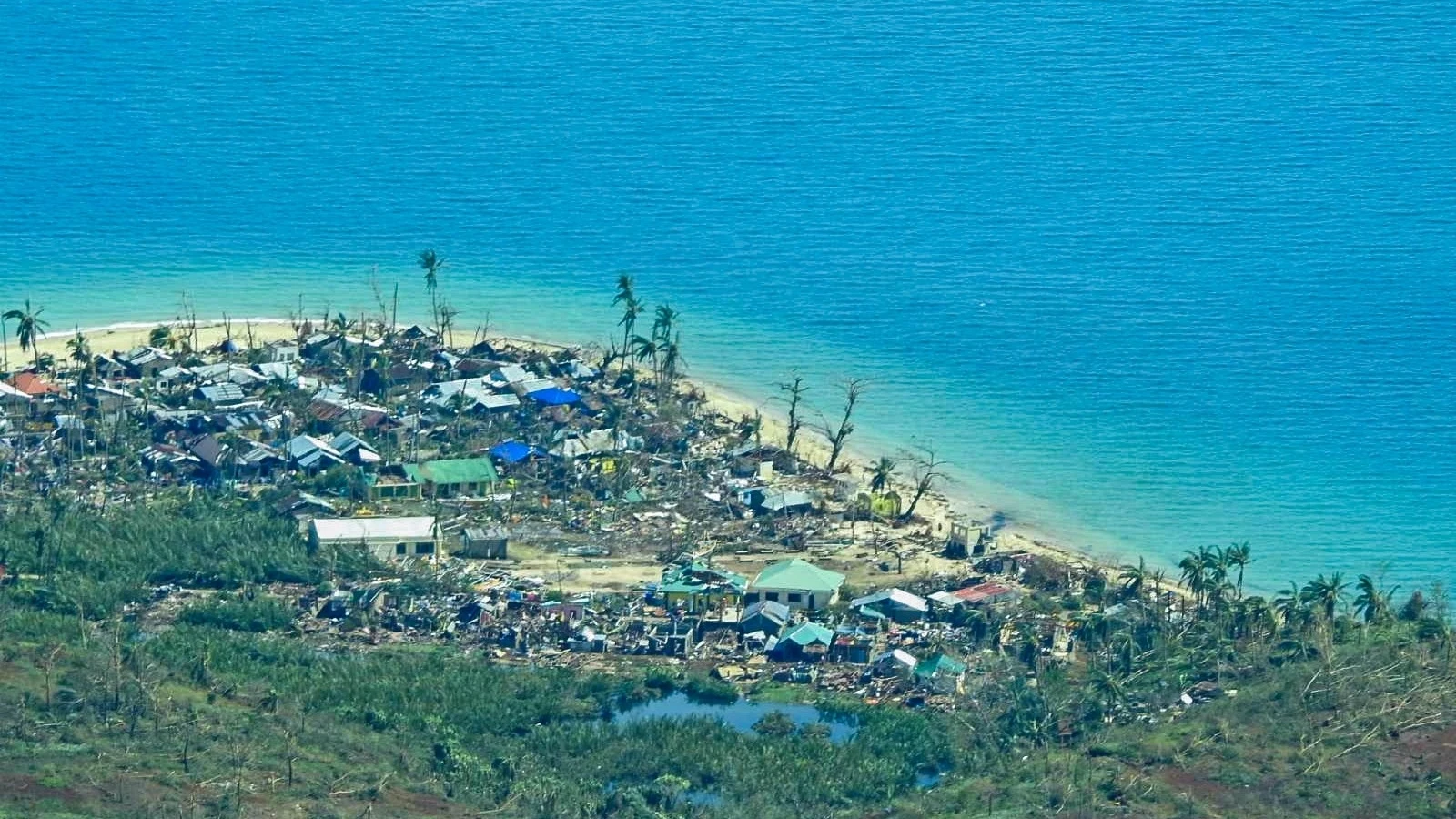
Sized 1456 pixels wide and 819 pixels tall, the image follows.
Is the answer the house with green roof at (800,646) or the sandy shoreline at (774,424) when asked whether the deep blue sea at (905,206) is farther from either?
the house with green roof at (800,646)

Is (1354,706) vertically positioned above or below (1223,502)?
below

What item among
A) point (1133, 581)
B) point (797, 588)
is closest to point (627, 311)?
point (797, 588)

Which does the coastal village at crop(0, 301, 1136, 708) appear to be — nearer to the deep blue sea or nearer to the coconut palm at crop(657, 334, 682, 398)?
the coconut palm at crop(657, 334, 682, 398)

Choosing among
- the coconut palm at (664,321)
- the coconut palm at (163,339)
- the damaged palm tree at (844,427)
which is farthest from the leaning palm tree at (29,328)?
the damaged palm tree at (844,427)

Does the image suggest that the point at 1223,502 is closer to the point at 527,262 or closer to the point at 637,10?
the point at 527,262

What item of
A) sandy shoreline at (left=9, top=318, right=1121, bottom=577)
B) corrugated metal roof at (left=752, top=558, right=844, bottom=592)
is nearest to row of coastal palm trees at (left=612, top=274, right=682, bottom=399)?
sandy shoreline at (left=9, top=318, right=1121, bottom=577)

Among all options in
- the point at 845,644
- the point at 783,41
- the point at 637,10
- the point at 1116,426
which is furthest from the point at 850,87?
the point at 845,644
